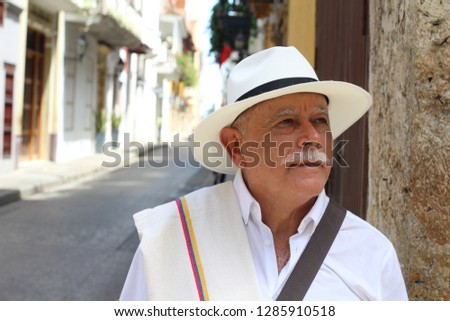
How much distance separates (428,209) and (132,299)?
1.08 metres

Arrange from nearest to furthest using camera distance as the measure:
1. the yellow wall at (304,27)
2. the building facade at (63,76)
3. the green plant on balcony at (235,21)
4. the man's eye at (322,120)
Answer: the man's eye at (322,120)
the yellow wall at (304,27)
the green plant on balcony at (235,21)
the building facade at (63,76)

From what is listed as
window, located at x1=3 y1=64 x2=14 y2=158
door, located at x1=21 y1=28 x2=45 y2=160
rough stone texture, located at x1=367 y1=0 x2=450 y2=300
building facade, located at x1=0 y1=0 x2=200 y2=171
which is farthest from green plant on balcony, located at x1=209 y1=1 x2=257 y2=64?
rough stone texture, located at x1=367 y1=0 x2=450 y2=300

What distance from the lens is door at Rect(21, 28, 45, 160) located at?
16.9 metres

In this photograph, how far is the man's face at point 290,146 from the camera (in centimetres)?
181

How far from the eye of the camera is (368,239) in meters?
1.74

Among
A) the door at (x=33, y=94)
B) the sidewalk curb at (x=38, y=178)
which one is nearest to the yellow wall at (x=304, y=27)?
the sidewalk curb at (x=38, y=178)

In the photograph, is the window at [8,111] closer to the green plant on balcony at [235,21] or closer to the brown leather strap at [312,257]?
the green plant on balcony at [235,21]

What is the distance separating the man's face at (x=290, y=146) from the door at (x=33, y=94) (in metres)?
15.7

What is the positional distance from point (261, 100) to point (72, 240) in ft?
21.4

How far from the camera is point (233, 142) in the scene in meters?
2.04

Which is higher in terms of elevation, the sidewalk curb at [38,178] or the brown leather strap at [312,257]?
the brown leather strap at [312,257]

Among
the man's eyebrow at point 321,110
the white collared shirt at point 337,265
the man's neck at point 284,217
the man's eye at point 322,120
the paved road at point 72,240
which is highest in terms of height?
the man's eyebrow at point 321,110

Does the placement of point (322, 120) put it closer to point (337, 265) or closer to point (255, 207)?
point (255, 207)

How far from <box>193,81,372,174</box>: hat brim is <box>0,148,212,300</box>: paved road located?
365cm
